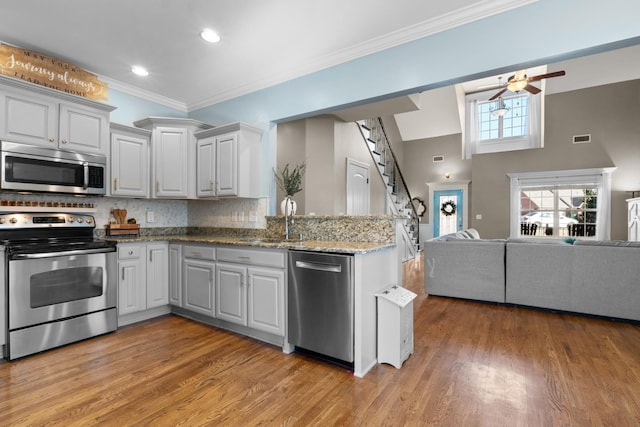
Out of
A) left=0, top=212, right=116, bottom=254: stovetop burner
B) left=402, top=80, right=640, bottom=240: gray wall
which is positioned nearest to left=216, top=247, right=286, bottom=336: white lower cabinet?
left=0, top=212, right=116, bottom=254: stovetop burner

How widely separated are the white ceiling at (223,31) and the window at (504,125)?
6.25 m

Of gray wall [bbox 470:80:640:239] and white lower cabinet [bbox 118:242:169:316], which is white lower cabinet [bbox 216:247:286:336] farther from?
gray wall [bbox 470:80:640:239]

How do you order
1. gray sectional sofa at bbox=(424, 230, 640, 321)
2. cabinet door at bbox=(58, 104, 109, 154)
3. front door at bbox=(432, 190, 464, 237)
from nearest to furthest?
cabinet door at bbox=(58, 104, 109, 154), gray sectional sofa at bbox=(424, 230, 640, 321), front door at bbox=(432, 190, 464, 237)

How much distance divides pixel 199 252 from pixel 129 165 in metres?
1.39

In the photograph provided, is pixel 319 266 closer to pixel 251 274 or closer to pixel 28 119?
pixel 251 274

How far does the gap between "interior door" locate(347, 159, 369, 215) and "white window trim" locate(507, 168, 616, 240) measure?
13.7 feet

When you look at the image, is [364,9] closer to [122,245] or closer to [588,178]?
[122,245]

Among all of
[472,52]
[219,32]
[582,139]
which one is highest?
[582,139]

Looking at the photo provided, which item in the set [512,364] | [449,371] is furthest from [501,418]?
[512,364]

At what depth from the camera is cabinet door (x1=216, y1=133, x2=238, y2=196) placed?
12.0 ft

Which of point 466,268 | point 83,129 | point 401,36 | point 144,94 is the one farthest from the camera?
point 466,268

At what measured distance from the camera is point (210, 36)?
2863mm

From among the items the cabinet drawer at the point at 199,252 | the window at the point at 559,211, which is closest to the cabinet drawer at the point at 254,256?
the cabinet drawer at the point at 199,252

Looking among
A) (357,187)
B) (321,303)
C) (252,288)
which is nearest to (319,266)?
(321,303)
